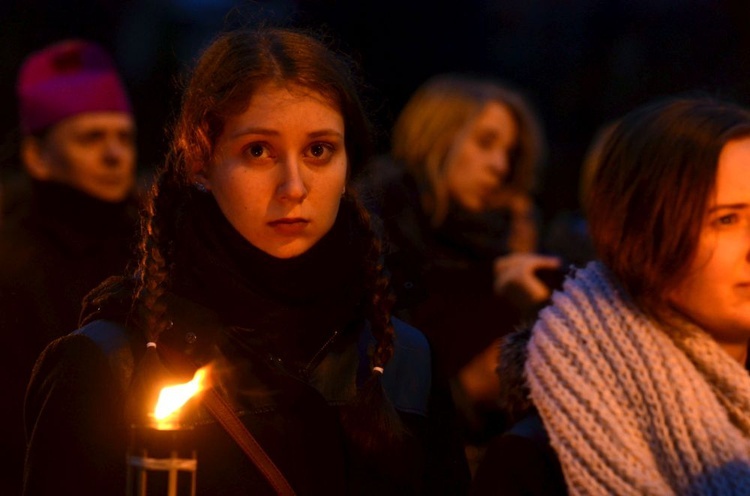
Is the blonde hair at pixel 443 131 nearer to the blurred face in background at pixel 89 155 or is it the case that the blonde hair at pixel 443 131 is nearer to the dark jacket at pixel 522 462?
the blurred face in background at pixel 89 155

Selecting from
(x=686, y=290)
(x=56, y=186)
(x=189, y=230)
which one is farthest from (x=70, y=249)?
(x=686, y=290)

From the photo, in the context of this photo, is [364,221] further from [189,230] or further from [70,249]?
[70,249]

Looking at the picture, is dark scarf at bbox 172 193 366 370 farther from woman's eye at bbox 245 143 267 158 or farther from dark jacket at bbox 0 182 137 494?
dark jacket at bbox 0 182 137 494

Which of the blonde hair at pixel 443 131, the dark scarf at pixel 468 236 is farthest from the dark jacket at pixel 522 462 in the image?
the blonde hair at pixel 443 131

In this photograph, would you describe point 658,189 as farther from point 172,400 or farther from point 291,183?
point 172,400

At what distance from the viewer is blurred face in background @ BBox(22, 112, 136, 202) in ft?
14.9

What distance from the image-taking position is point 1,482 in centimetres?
327

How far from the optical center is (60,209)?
4273 mm

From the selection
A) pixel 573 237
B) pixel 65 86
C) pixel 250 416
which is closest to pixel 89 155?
pixel 65 86

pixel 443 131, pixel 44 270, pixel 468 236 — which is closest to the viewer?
pixel 44 270

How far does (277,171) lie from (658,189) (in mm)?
901

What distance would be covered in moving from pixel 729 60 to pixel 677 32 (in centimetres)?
47

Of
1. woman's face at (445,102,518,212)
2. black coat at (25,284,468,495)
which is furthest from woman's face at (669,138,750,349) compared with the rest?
woman's face at (445,102,518,212)

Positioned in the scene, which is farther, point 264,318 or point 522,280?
point 522,280
